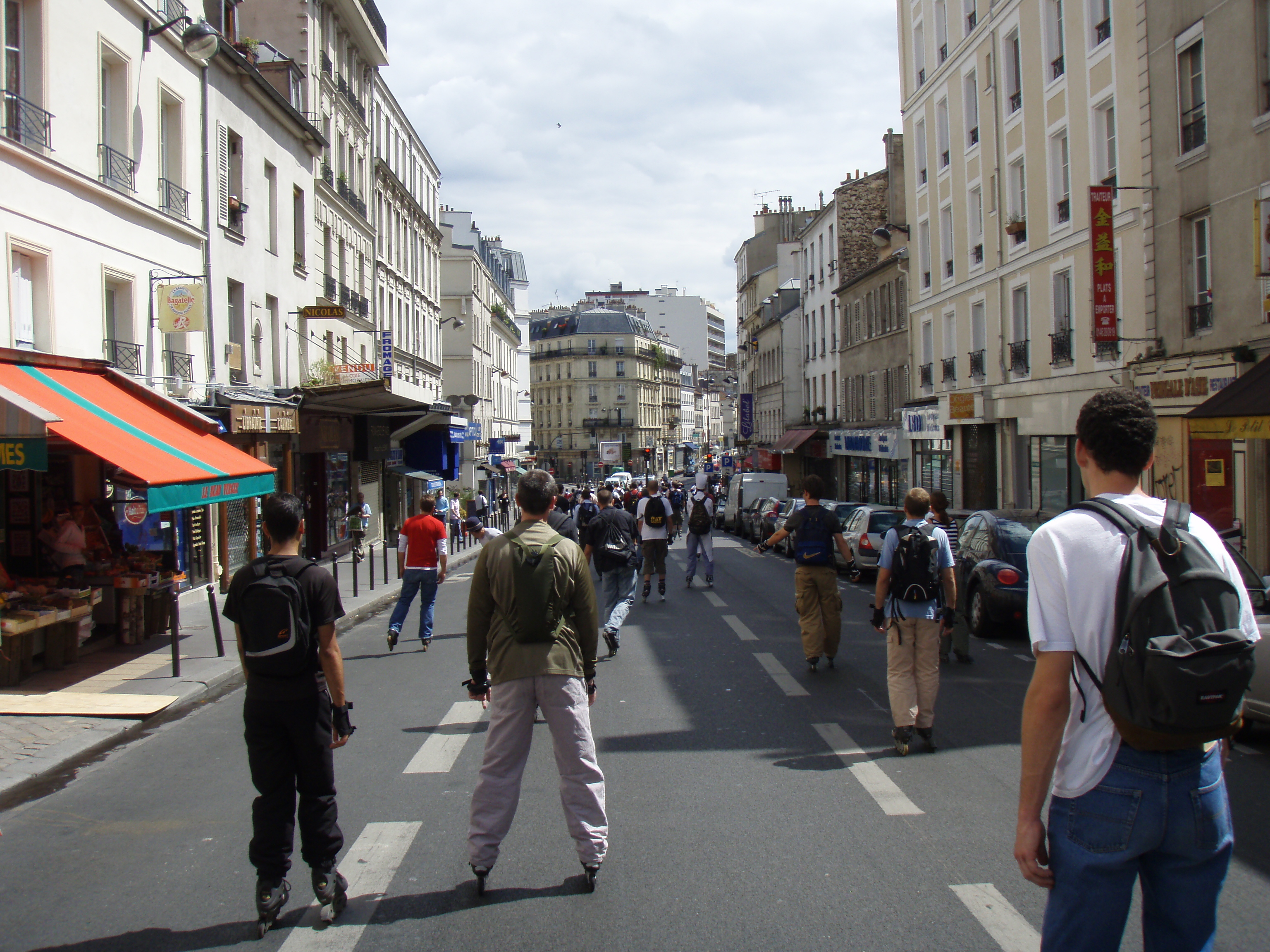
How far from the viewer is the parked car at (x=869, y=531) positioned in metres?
18.7

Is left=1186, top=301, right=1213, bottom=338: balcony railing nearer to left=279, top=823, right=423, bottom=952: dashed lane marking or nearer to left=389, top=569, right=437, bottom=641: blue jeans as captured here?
left=389, top=569, right=437, bottom=641: blue jeans

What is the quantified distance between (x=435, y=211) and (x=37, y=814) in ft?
136

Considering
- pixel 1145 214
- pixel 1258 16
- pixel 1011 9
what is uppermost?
pixel 1011 9

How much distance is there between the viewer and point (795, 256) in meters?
66.2

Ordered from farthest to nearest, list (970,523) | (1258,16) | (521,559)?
(1258,16) < (970,523) < (521,559)

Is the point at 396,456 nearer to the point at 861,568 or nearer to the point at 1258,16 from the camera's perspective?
the point at 861,568

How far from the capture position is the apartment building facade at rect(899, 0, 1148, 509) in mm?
19688

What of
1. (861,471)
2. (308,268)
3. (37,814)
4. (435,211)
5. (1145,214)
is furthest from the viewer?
(435,211)

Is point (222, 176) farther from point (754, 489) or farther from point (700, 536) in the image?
point (754, 489)

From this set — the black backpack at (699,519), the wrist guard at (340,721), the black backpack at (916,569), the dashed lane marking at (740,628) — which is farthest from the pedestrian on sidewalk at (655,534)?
the wrist guard at (340,721)

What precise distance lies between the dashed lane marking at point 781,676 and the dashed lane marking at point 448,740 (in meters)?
2.64

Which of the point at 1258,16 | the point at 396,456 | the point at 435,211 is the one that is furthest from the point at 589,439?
the point at 1258,16

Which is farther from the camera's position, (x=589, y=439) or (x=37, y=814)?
(x=589, y=439)

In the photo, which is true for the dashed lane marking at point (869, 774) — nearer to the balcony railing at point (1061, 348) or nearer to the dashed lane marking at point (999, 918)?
the dashed lane marking at point (999, 918)
